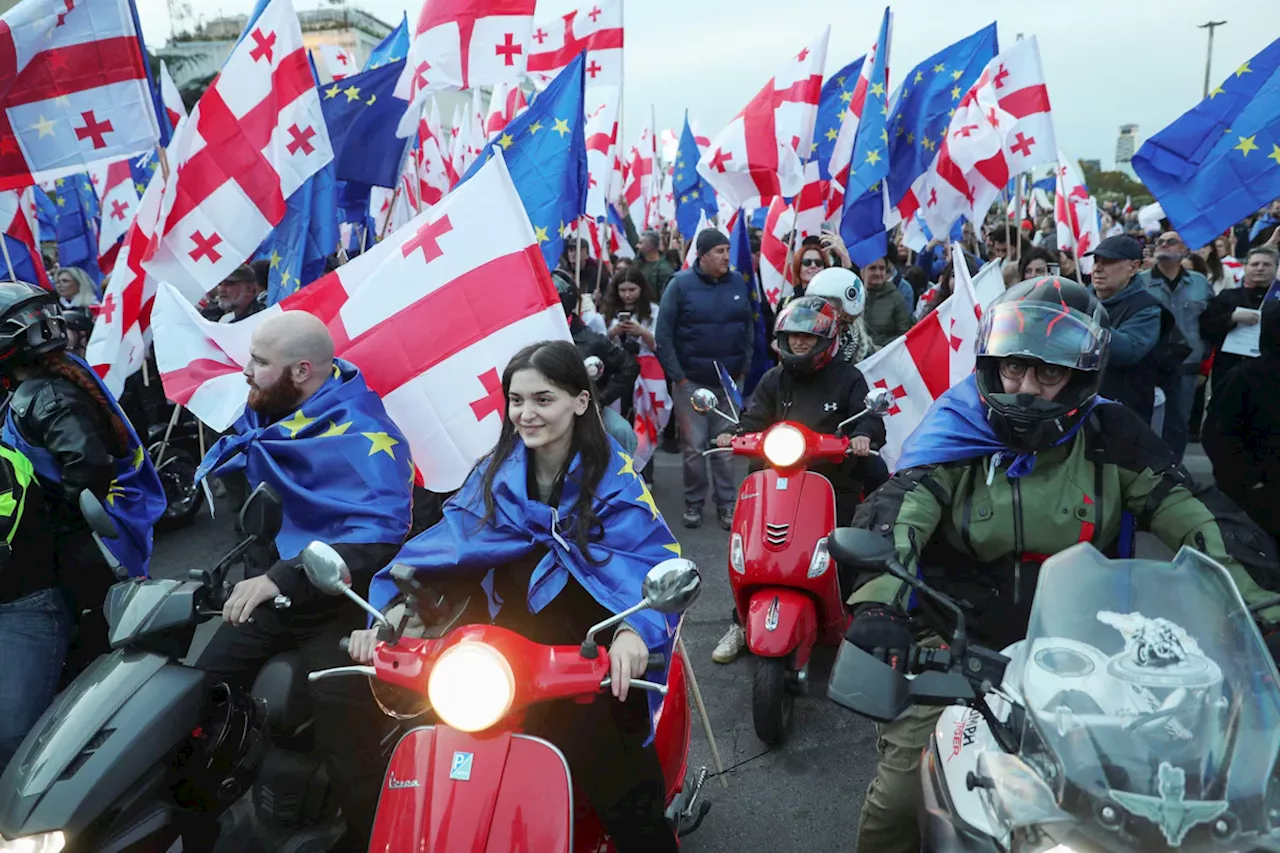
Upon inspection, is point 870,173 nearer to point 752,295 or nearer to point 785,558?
point 752,295

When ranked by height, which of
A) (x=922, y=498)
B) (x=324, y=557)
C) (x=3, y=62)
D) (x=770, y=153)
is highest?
(x=3, y=62)

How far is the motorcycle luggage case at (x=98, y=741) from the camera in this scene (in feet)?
7.09

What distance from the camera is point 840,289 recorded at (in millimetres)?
5527

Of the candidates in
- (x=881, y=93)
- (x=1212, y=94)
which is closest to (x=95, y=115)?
(x=881, y=93)

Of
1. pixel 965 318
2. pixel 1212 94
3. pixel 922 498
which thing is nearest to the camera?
pixel 922 498

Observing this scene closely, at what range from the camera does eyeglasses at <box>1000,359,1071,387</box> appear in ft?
8.05

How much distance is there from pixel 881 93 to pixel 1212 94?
2.77 meters

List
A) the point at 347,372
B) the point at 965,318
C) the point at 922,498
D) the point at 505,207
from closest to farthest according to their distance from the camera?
the point at 922,498 < the point at 347,372 < the point at 505,207 < the point at 965,318

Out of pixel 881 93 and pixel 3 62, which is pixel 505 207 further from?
pixel 881 93

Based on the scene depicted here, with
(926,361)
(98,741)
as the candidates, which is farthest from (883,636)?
(926,361)

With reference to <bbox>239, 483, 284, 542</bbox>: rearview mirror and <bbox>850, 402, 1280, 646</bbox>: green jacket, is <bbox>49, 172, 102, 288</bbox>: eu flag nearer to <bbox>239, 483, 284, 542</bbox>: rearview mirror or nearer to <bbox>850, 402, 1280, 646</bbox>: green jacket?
<bbox>239, 483, 284, 542</bbox>: rearview mirror

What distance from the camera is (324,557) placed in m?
2.01

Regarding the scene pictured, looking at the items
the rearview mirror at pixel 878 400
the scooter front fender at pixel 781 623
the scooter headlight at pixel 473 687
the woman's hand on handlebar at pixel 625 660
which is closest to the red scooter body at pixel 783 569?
the scooter front fender at pixel 781 623

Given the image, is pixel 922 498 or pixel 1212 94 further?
pixel 1212 94
